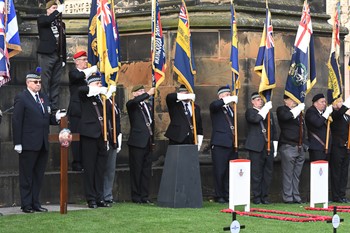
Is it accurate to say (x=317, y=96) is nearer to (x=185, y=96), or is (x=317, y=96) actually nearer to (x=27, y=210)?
(x=185, y=96)

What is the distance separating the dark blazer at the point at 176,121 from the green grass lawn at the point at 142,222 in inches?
84.4

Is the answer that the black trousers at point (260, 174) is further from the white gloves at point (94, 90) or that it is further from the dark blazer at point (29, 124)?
the dark blazer at point (29, 124)

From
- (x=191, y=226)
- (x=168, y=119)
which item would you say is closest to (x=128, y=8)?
(x=168, y=119)

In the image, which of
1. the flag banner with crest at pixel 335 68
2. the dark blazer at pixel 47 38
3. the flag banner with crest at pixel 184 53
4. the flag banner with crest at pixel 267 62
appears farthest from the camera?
the flag banner with crest at pixel 335 68

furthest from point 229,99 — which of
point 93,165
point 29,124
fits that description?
point 29,124

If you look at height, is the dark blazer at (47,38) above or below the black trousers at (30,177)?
above

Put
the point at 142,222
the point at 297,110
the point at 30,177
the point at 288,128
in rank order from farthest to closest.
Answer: the point at 288,128
the point at 297,110
the point at 30,177
the point at 142,222

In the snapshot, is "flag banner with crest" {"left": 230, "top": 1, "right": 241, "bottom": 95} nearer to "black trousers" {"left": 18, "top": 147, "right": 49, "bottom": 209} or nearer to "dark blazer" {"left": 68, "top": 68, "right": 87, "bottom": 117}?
"dark blazer" {"left": 68, "top": 68, "right": 87, "bottom": 117}

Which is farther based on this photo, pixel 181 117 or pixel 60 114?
pixel 181 117

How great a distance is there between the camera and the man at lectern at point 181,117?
59.6ft

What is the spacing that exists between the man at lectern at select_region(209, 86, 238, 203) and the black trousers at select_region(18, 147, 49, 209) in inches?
139

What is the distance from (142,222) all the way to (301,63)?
595cm

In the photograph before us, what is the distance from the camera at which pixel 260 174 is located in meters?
18.5

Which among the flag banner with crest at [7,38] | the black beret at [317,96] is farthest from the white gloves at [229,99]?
the flag banner with crest at [7,38]
